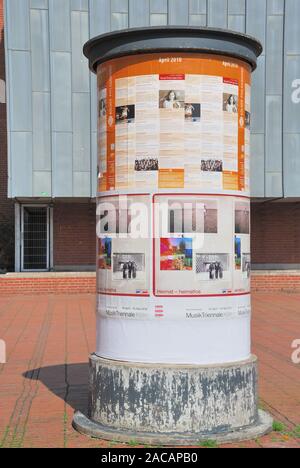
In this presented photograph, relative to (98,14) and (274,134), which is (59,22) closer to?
(98,14)

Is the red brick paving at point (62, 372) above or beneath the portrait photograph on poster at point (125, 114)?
beneath

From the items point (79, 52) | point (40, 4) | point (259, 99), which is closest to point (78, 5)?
point (40, 4)

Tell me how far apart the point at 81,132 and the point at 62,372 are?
1253 cm

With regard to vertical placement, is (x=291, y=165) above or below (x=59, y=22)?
below

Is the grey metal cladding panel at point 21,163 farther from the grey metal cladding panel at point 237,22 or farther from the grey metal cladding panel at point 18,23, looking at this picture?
the grey metal cladding panel at point 237,22

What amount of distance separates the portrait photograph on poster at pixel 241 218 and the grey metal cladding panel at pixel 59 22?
15331 mm

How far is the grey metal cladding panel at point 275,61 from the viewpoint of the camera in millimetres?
20406

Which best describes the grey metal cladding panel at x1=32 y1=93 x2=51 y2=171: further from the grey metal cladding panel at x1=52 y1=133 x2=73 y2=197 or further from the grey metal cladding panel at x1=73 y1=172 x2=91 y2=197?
the grey metal cladding panel at x1=73 y1=172 x2=91 y2=197

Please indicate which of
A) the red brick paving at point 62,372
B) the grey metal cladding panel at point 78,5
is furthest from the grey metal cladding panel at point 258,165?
the grey metal cladding panel at point 78,5

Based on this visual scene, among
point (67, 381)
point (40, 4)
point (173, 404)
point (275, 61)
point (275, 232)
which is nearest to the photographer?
point (173, 404)

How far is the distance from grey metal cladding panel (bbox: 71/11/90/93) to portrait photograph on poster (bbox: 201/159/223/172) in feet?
49.4

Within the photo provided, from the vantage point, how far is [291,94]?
2047 cm

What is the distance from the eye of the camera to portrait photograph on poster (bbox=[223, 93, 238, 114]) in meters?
5.77

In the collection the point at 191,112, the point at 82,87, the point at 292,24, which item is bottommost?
the point at 191,112
